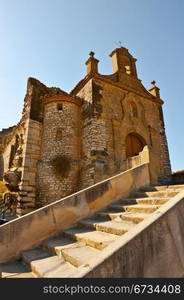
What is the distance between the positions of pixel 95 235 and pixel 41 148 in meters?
7.78

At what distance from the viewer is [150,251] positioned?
71.1 inches

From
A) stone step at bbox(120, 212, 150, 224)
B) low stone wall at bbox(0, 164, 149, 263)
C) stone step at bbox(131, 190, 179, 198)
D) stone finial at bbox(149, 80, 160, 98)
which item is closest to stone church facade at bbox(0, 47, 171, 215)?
stone finial at bbox(149, 80, 160, 98)

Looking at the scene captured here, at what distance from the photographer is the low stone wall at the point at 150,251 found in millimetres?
1534

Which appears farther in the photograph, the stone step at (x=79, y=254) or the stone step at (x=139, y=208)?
the stone step at (x=139, y=208)

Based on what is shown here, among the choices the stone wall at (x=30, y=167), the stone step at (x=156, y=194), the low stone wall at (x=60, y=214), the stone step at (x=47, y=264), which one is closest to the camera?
the stone step at (x=47, y=264)

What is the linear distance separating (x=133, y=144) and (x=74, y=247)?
9.73 meters

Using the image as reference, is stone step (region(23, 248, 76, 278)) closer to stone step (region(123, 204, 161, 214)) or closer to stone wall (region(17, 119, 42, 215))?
stone step (region(123, 204, 161, 214))

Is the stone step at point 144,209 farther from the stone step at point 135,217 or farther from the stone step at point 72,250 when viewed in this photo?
the stone step at point 72,250

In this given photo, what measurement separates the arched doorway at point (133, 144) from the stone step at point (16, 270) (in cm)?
909

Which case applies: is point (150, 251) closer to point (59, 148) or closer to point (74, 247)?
point (74, 247)

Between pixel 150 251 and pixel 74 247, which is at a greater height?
pixel 150 251

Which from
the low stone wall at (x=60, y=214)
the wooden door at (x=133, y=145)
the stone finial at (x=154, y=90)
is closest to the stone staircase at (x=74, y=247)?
the low stone wall at (x=60, y=214)

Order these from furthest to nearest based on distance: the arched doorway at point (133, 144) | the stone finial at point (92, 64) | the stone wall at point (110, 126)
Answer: the arched doorway at point (133, 144) → the stone finial at point (92, 64) → the stone wall at point (110, 126)

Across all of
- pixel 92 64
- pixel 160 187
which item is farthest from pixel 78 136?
pixel 160 187
